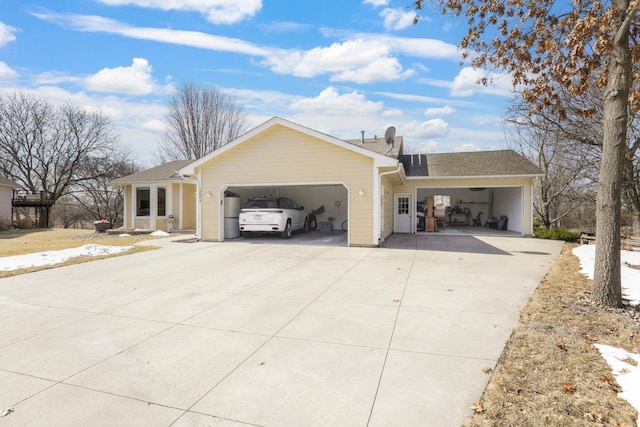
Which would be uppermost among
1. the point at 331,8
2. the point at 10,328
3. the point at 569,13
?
the point at 331,8

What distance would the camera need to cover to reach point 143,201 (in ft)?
58.6

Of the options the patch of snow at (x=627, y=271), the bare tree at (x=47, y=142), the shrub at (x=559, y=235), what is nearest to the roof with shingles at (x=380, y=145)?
the shrub at (x=559, y=235)

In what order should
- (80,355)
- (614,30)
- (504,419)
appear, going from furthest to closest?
1. (614,30)
2. (80,355)
3. (504,419)

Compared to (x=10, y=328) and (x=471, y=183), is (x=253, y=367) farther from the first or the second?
(x=471, y=183)

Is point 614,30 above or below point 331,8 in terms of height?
below

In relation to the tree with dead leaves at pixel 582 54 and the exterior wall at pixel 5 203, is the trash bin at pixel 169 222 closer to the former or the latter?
the exterior wall at pixel 5 203

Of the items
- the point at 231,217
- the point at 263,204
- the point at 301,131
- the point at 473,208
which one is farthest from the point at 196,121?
the point at 473,208

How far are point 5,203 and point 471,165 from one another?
87.7 ft

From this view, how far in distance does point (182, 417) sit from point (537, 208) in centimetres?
2252

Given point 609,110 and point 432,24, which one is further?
point 432,24

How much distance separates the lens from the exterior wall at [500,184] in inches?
596

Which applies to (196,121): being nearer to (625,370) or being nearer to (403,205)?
(403,205)

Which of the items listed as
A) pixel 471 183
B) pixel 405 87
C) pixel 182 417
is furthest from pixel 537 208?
pixel 182 417

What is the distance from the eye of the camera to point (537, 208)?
20031 mm
